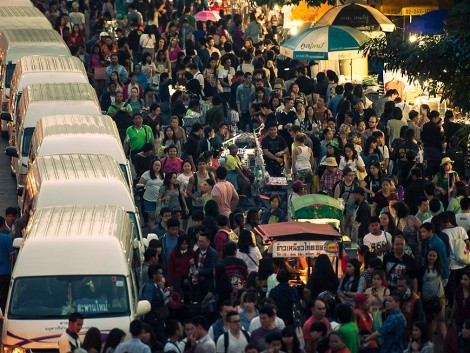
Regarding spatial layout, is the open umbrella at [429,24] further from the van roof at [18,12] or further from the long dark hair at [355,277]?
the van roof at [18,12]

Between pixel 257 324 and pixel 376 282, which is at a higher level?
pixel 257 324

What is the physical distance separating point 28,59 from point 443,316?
14.2 meters

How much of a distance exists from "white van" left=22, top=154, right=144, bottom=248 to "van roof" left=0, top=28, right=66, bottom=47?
12.4m

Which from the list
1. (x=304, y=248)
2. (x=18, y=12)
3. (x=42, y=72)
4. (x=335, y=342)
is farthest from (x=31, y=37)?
(x=335, y=342)

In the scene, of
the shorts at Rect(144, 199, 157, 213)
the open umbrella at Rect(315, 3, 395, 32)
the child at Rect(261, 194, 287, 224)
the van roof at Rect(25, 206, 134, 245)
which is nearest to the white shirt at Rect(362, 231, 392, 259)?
the child at Rect(261, 194, 287, 224)

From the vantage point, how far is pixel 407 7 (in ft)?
123

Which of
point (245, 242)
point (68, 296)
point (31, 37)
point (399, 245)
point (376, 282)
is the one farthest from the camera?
point (31, 37)

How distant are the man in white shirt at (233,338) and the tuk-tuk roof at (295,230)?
3.22 m

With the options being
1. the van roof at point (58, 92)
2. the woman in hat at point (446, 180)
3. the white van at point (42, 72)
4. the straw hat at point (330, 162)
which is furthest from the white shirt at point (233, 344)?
the white van at point (42, 72)

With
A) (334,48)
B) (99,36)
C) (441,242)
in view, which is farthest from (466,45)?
(99,36)

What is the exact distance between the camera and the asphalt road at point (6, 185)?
28938 millimetres

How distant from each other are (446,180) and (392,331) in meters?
7.74

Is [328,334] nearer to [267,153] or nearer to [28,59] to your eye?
[267,153]

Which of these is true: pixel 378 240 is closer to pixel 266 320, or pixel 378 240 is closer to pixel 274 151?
pixel 266 320
